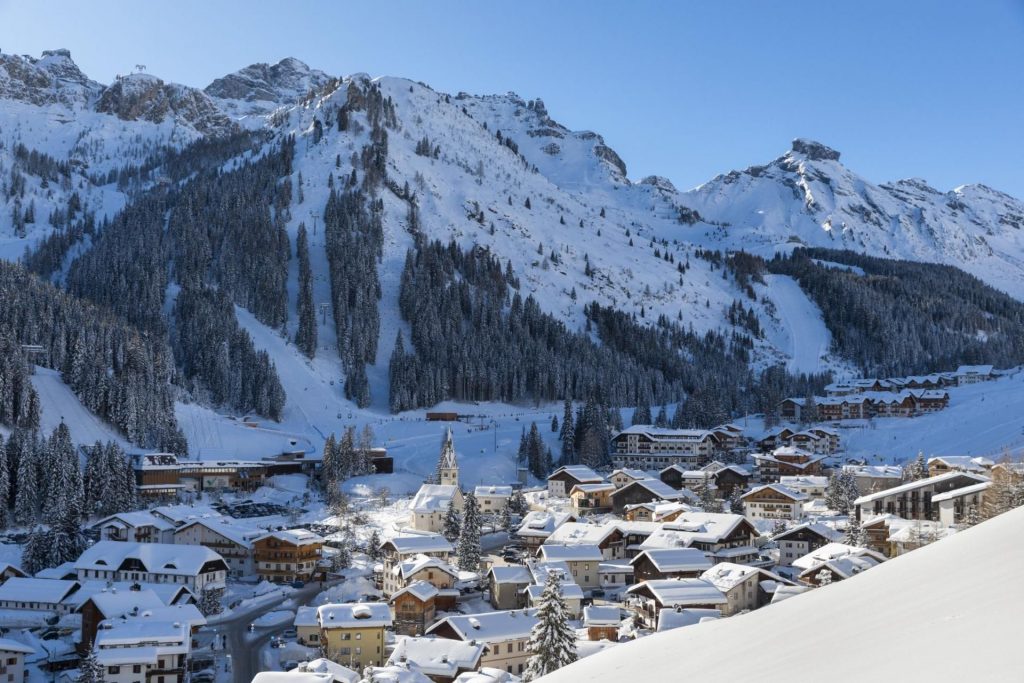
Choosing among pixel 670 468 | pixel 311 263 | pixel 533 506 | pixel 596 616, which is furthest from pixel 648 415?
pixel 596 616

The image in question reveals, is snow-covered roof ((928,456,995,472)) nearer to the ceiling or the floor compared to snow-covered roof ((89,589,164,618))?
nearer to the ceiling

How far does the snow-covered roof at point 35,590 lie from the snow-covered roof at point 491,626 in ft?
69.3

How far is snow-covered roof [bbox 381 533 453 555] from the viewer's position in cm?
5428

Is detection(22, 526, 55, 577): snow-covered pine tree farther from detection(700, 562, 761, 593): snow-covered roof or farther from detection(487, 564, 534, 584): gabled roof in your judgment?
detection(700, 562, 761, 593): snow-covered roof

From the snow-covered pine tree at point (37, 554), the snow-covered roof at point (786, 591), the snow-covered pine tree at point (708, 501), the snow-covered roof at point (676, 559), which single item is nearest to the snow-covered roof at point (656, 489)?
the snow-covered pine tree at point (708, 501)

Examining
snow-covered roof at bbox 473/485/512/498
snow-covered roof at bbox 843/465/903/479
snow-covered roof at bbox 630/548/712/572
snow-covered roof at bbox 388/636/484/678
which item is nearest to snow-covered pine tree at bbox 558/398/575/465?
snow-covered roof at bbox 473/485/512/498

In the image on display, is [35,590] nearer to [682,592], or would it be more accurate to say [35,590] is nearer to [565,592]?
[565,592]

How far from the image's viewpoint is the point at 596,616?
42125mm

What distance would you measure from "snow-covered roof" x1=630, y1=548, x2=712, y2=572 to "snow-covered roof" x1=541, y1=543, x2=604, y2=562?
153 inches

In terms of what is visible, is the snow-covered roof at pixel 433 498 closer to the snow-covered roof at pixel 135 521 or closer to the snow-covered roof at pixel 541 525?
the snow-covered roof at pixel 541 525

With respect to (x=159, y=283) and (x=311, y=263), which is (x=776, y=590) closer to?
(x=159, y=283)

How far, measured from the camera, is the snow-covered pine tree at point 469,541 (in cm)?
5659

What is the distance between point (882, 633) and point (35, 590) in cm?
4850

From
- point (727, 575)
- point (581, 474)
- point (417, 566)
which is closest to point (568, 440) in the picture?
point (581, 474)
